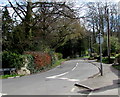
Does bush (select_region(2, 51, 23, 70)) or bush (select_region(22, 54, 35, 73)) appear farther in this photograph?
bush (select_region(22, 54, 35, 73))

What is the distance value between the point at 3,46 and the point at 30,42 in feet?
12.5

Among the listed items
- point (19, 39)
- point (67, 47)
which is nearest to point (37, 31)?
point (19, 39)

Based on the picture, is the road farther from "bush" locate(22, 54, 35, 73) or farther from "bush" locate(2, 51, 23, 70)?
"bush" locate(22, 54, 35, 73)

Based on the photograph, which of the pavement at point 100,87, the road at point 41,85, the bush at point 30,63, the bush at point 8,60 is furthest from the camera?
the bush at point 30,63

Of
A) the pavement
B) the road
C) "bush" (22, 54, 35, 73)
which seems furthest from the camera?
"bush" (22, 54, 35, 73)

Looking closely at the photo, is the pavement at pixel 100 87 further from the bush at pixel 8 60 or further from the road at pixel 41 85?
the bush at pixel 8 60

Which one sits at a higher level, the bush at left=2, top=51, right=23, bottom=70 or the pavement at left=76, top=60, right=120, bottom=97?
the bush at left=2, top=51, right=23, bottom=70

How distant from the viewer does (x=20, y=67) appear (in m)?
21.1

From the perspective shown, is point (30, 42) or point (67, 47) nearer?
point (30, 42)

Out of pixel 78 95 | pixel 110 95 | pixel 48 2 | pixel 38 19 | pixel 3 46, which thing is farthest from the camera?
pixel 38 19

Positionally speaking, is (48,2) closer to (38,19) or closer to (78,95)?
(38,19)

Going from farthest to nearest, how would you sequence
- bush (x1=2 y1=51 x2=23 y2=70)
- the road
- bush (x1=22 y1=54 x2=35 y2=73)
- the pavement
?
bush (x1=22 y1=54 x2=35 y2=73)
bush (x1=2 y1=51 x2=23 y2=70)
the road
the pavement

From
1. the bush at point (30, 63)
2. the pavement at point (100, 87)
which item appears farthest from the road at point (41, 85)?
the bush at point (30, 63)

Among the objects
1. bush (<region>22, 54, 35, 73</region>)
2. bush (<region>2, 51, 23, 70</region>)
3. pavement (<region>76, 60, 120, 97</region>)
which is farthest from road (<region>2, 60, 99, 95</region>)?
bush (<region>22, 54, 35, 73</region>)
